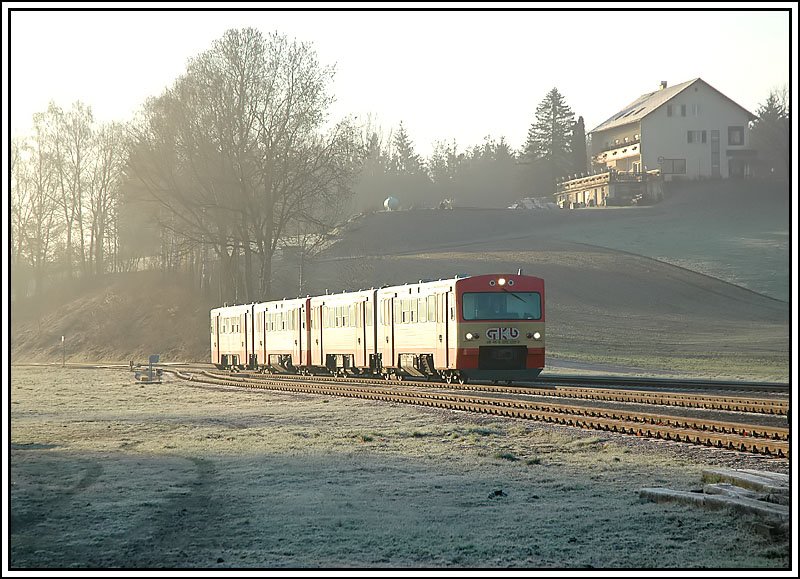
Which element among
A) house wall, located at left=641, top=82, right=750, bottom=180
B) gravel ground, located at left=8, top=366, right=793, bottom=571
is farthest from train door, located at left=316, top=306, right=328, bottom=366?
house wall, located at left=641, top=82, right=750, bottom=180

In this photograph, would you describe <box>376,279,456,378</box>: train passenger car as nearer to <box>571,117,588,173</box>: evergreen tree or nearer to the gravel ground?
the gravel ground

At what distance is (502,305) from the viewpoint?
94.9 feet

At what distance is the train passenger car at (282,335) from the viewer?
4162cm

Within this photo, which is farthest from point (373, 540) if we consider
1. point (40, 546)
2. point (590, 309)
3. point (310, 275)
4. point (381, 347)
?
point (310, 275)

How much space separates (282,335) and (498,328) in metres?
16.9

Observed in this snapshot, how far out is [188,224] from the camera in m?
60.5

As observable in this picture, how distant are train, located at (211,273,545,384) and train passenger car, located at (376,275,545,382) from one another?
1.0 inches

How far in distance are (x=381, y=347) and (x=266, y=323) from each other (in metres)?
12.5

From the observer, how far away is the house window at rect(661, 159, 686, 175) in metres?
114

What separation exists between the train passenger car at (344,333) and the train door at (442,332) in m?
5.28

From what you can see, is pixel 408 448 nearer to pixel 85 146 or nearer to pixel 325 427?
pixel 325 427

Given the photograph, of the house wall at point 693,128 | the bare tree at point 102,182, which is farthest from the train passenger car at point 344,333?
the house wall at point 693,128

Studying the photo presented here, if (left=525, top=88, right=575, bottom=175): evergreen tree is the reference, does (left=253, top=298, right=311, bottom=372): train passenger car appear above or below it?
below

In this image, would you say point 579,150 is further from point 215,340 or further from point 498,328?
point 498,328
